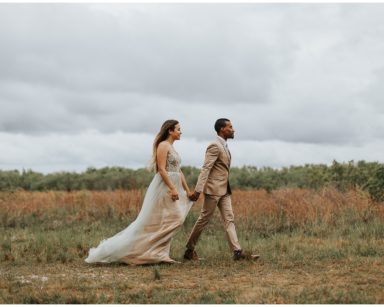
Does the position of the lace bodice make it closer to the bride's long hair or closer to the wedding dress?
the wedding dress

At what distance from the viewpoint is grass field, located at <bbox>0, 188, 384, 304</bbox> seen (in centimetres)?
797

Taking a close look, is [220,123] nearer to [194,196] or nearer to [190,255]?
[194,196]

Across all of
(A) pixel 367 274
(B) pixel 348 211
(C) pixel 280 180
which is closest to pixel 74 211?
(B) pixel 348 211

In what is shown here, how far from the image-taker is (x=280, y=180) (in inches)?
1512

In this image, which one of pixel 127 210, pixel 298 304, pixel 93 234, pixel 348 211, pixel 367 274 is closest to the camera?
pixel 298 304

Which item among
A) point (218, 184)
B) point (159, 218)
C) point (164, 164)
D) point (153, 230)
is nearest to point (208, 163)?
point (218, 184)

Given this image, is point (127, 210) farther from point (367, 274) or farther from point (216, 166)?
point (367, 274)

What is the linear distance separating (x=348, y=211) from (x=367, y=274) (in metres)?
7.95

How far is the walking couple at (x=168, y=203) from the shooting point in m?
10.7

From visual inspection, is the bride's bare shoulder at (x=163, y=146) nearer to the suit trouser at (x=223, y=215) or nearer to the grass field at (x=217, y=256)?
the suit trouser at (x=223, y=215)

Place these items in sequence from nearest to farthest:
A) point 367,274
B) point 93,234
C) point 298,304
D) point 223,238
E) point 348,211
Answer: point 298,304 → point 367,274 → point 223,238 → point 93,234 → point 348,211

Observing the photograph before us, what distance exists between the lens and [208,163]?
1067 cm

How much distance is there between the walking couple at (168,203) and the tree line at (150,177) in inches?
767

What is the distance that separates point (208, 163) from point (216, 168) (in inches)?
9.3
